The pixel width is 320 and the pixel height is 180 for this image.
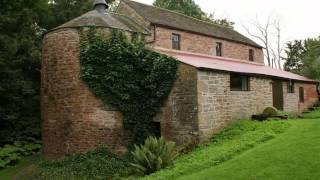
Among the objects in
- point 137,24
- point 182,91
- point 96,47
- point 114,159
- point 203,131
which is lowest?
point 114,159

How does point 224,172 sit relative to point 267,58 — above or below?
below

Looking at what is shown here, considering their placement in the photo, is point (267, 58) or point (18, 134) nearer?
point (18, 134)

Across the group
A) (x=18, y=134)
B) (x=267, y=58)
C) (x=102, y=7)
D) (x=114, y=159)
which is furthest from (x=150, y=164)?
(x=267, y=58)

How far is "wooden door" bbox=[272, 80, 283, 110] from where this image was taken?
25.3 meters

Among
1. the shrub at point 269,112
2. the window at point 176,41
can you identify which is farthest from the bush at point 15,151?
the shrub at point 269,112

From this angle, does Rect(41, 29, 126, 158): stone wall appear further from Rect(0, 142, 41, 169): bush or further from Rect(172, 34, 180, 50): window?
Rect(172, 34, 180, 50): window

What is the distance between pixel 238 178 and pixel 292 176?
1589mm

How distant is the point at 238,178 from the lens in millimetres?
12227

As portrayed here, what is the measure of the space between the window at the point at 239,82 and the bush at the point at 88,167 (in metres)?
7.00

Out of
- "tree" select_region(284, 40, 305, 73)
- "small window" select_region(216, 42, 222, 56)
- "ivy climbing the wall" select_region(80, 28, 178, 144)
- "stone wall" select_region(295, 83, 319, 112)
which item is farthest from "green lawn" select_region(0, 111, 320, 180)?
"tree" select_region(284, 40, 305, 73)

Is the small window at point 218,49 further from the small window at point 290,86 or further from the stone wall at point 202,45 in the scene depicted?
the small window at point 290,86

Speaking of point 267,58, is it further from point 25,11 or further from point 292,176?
point 292,176

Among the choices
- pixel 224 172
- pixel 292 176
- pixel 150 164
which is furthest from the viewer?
pixel 150 164

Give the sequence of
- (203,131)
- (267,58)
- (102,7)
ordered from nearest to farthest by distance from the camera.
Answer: (203,131)
(102,7)
(267,58)
